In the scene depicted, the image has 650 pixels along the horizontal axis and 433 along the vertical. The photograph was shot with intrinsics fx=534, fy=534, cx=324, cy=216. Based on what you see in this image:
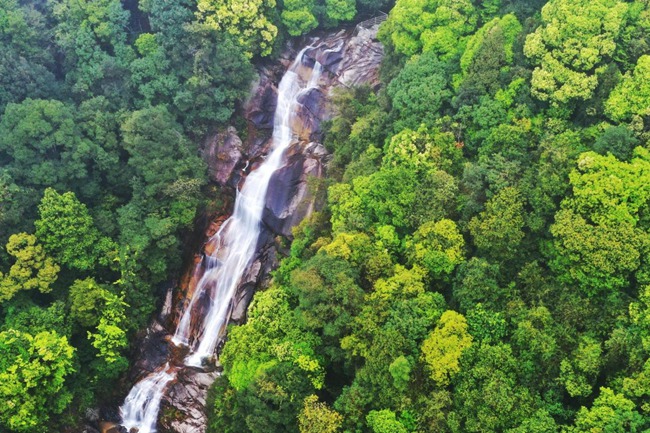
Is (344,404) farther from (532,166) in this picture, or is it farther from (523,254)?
(532,166)

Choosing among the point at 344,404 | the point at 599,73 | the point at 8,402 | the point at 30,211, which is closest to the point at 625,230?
the point at 599,73

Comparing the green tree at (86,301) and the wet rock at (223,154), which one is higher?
the wet rock at (223,154)

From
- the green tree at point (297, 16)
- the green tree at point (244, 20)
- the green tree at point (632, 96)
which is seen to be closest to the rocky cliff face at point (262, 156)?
the green tree at point (297, 16)

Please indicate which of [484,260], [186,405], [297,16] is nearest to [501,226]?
[484,260]

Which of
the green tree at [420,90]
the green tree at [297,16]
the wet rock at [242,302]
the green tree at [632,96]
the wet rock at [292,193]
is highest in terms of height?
the green tree at [297,16]

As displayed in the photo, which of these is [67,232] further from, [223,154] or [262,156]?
[262,156]

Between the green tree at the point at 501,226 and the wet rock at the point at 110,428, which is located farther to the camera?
the wet rock at the point at 110,428

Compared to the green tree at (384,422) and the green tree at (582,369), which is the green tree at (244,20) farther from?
the green tree at (582,369)

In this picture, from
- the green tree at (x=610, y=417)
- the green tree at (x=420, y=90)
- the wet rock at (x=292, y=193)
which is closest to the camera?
the green tree at (x=610, y=417)
